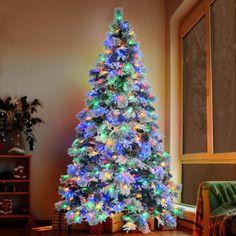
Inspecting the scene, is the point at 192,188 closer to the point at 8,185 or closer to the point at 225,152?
the point at 225,152

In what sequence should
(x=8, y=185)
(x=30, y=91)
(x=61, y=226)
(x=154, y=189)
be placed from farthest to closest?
(x=30, y=91) < (x=8, y=185) < (x=61, y=226) < (x=154, y=189)

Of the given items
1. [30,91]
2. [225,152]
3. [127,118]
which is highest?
[30,91]

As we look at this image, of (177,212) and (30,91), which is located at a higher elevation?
(30,91)

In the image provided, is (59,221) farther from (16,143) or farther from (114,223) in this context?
(16,143)

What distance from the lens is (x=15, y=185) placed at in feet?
17.5

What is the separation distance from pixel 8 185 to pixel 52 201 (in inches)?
23.8

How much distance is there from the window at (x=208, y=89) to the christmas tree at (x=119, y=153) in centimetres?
61

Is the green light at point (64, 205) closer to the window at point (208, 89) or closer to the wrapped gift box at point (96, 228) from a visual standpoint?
the wrapped gift box at point (96, 228)

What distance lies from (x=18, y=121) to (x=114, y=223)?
1.78 meters

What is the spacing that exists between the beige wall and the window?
0.45 metres

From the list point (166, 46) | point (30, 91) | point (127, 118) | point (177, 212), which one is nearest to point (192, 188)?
point (177, 212)

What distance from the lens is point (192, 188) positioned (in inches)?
207

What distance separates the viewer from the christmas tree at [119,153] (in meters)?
4.28

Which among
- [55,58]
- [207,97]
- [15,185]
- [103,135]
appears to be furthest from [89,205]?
[55,58]
